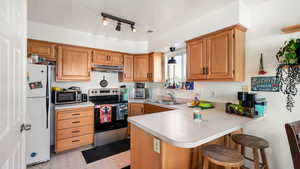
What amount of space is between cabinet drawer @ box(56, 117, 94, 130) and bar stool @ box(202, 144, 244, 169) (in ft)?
7.36

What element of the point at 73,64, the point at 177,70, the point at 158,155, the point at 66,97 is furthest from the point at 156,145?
the point at 73,64

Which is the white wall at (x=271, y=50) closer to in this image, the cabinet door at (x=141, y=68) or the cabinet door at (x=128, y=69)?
the cabinet door at (x=141, y=68)

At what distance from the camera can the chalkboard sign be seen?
171cm

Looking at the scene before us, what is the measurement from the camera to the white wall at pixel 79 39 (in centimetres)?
253

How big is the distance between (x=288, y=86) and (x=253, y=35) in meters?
0.81

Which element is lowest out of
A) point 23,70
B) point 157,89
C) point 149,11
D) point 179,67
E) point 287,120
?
point 287,120

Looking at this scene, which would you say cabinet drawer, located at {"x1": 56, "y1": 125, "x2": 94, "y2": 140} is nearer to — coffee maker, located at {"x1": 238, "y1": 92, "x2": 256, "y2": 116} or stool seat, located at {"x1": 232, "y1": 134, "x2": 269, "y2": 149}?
stool seat, located at {"x1": 232, "y1": 134, "x2": 269, "y2": 149}

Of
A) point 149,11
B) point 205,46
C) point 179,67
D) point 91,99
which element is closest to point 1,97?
point 149,11

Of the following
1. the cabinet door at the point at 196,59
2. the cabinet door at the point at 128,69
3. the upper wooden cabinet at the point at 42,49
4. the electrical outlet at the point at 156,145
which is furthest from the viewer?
the cabinet door at the point at 128,69

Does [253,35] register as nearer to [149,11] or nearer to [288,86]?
[288,86]

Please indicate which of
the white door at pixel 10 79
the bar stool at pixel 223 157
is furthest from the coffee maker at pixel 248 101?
the white door at pixel 10 79

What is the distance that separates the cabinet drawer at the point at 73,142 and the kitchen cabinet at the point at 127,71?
1.53 metres

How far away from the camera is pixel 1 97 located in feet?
2.40

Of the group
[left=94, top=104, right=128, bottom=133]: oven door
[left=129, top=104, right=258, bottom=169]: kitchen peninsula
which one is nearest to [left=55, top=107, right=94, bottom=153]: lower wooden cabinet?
[left=94, top=104, right=128, bottom=133]: oven door
